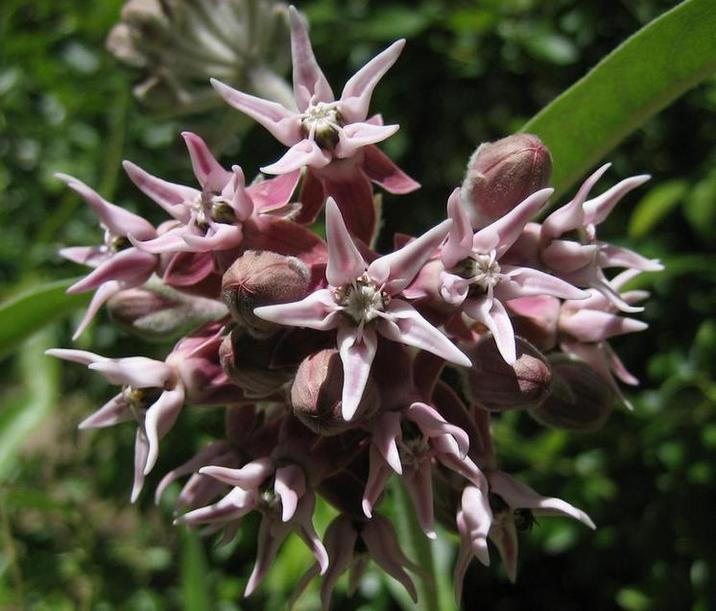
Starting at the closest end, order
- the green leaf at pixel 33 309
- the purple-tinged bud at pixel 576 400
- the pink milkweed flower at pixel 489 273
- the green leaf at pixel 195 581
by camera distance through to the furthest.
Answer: the pink milkweed flower at pixel 489 273 < the purple-tinged bud at pixel 576 400 < the green leaf at pixel 33 309 < the green leaf at pixel 195 581

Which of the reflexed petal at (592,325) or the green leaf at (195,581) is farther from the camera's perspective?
the green leaf at (195,581)

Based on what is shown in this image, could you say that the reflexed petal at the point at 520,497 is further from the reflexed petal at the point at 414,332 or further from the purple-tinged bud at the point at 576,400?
the reflexed petal at the point at 414,332

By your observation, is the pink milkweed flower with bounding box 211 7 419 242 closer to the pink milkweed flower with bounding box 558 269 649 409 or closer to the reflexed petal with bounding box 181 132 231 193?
the reflexed petal with bounding box 181 132 231 193

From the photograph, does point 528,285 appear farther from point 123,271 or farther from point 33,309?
point 33,309

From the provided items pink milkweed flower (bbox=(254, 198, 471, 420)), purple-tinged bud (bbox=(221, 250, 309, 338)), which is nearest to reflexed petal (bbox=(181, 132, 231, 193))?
purple-tinged bud (bbox=(221, 250, 309, 338))

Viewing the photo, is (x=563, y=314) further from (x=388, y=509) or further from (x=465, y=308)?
(x=388, y=509)

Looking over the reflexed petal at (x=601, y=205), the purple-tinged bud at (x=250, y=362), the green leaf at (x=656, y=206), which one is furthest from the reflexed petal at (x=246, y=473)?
the green leaf at (x=656, y=206)

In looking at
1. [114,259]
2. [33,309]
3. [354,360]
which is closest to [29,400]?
[33,309]
